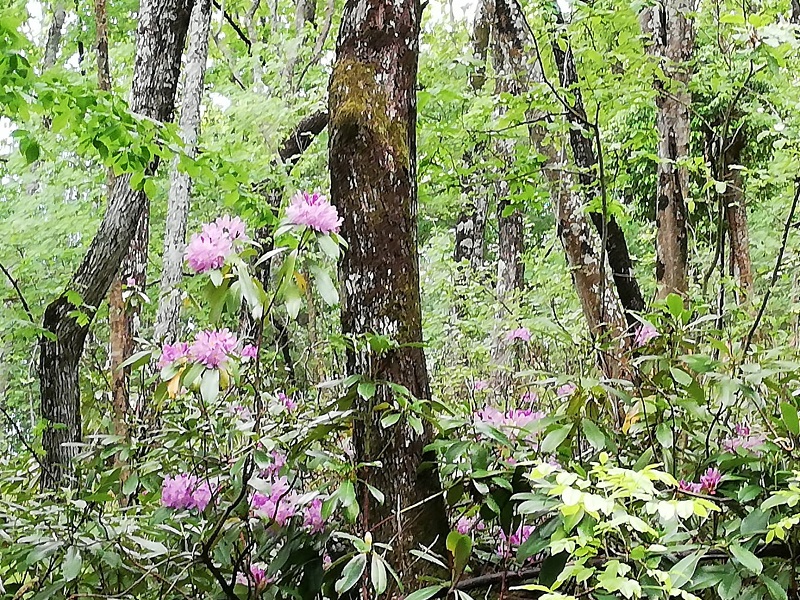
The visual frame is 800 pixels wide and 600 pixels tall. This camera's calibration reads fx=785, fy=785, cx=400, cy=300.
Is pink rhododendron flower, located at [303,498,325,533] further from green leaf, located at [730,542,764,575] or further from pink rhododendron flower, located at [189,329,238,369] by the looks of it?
green leaf, located at [730,542,764,575]

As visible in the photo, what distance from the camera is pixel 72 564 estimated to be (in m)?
1.96

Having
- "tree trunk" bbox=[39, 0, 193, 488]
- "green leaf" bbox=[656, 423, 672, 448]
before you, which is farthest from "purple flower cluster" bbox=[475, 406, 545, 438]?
"tree trunk" bbox=[39, 0, 193, 488]

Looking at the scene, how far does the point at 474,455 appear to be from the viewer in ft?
6.84

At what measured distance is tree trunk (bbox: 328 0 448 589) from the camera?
84.0 inches

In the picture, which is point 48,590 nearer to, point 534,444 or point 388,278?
point 388,278

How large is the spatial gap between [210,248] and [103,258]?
245cm

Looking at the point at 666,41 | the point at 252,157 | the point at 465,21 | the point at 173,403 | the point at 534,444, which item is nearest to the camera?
the point at 534,444

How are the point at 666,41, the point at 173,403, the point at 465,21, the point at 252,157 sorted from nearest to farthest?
the point at 173,403 → the point at 666,41 → the point at 252,157 → the point at 465,21

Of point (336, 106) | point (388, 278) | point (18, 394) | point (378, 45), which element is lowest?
point (18, 394)

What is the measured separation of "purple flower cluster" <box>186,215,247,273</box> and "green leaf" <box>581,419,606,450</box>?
99cm

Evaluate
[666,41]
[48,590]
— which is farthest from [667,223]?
[48,590]

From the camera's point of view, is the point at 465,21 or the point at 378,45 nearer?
the point at 378,45

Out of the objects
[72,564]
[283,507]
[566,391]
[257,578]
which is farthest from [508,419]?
[72,564]

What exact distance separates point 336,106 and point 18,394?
10893mm
